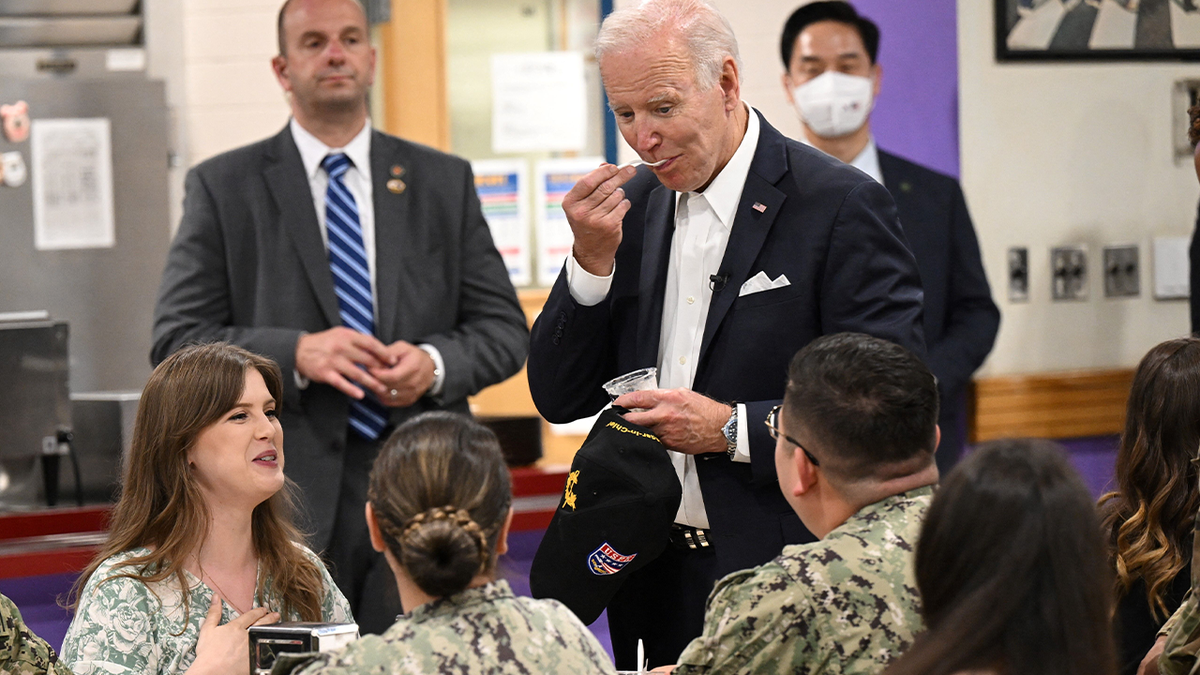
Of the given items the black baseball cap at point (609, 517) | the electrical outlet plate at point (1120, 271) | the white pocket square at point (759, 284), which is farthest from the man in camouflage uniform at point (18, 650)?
the electrical outlet plate at point (1120, 271)

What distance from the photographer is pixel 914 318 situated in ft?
7.47

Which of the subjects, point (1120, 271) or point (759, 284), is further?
point (1120, 271)

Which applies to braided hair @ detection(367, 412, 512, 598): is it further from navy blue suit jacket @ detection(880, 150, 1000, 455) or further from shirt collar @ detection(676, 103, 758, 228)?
navy blue suit jacket @ detection(880, 150, 1000, 455)

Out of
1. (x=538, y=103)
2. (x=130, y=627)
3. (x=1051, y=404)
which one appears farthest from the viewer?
(x=538, y=103)

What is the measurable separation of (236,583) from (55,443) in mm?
1599

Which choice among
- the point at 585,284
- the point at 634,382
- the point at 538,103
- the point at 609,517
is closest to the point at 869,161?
the point at 585,284

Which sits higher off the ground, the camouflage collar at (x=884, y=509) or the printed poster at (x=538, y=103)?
the printed poster at (x=538, y=103)

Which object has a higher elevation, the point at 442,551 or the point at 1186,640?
the point at 442,551

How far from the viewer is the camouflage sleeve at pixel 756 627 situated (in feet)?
5.27

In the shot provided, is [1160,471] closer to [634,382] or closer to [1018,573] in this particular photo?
[634,382]

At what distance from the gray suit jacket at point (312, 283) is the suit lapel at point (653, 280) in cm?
90

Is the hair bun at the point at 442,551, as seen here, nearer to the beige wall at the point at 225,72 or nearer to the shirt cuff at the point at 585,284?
the shirt cuff at the point at 585,284

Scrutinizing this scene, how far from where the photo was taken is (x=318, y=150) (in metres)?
3.30

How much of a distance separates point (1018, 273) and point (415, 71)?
8.43 ft
